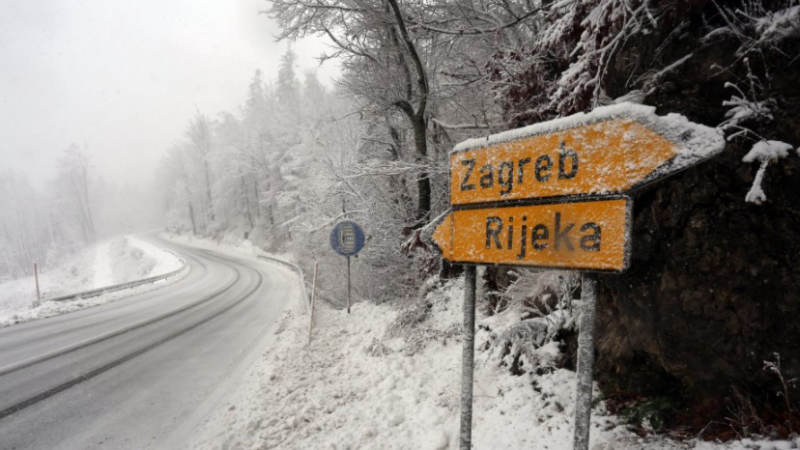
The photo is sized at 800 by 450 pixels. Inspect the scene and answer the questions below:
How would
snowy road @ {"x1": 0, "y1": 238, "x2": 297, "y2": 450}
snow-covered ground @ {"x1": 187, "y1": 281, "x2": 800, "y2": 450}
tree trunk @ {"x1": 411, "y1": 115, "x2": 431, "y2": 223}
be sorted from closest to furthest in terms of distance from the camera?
snow-covered ground @ {"x1": 187, "y1": 281, "x2": 800, "y2": 450} → snowy road @ {"x1": 0, "y1": 238, "x2": 297, "y2": 450} → tree trunk @ {"x1": 411, "y1": 115, "x2": 431, "y2": 223}

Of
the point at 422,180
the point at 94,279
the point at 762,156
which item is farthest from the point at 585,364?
the point at 94,279

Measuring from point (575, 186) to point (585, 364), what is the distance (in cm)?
89

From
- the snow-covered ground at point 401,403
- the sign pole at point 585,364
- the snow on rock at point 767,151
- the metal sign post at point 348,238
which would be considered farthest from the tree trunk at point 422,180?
the sign pole at point 585,364

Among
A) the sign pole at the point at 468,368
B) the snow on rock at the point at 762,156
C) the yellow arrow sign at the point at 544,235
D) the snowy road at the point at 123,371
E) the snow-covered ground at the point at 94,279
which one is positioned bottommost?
the snow-covered ground at the point at 94,279

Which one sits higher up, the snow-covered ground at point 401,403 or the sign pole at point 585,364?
the sign pole at point 585,364

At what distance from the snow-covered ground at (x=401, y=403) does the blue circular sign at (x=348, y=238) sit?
2.28m

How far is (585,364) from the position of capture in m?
1.60

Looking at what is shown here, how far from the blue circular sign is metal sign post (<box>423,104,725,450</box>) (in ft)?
18.7

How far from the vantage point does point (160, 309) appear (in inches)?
400

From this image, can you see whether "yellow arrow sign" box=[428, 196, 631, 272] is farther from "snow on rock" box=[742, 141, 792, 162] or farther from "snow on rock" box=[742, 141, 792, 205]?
"snow on rock" box=[742, 141, 792, 162]

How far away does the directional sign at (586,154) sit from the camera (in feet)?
4.38

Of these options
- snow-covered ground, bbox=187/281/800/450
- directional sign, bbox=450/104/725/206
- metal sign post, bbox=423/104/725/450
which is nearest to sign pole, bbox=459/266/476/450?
metal sign post, bbox=423/104/725/450

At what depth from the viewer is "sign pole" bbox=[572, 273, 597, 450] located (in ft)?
5.19

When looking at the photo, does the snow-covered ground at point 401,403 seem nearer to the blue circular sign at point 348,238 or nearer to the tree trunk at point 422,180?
the tree trunk at point 422,180
